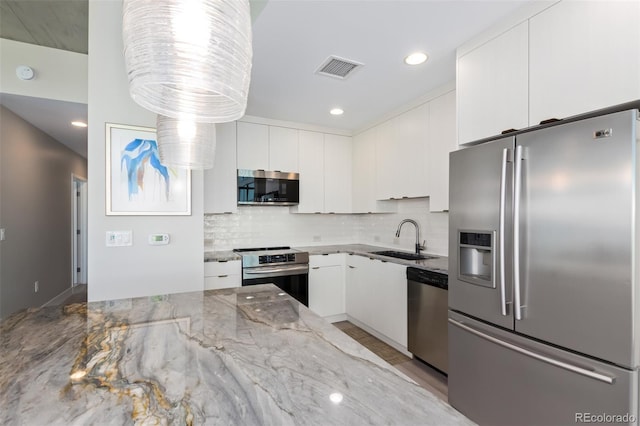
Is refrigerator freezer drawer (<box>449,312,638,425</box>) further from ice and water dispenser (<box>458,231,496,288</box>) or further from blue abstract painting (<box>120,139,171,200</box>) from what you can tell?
blue abstract painting (<box>120,139,171,200</box>)

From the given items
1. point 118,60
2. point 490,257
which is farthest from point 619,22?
point 118,60

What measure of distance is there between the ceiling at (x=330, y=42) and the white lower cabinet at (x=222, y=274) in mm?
1726

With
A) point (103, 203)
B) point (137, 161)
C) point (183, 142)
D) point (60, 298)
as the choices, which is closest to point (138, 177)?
point (137, 161)

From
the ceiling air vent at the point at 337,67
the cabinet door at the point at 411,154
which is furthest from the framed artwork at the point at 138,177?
the cabinet door at the point at 411,154

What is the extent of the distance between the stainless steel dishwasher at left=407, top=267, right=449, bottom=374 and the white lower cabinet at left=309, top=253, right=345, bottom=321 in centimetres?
113

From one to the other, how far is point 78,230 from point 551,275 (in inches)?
272

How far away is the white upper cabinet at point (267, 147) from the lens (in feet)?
11.5

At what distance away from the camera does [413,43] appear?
2025 mm

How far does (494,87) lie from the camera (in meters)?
1.84

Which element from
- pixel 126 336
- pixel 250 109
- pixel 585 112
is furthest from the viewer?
pixel 250 109

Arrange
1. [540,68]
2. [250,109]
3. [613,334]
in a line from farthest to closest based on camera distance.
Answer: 1. [250,109]
2. [540,68]
3. [613,334]

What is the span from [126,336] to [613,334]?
1.93m

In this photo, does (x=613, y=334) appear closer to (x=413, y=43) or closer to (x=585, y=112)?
(x=585, y=112)

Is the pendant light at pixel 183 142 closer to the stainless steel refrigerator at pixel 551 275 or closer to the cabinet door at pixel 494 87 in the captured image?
the stainless steel refrigerator at pixel 551 275
